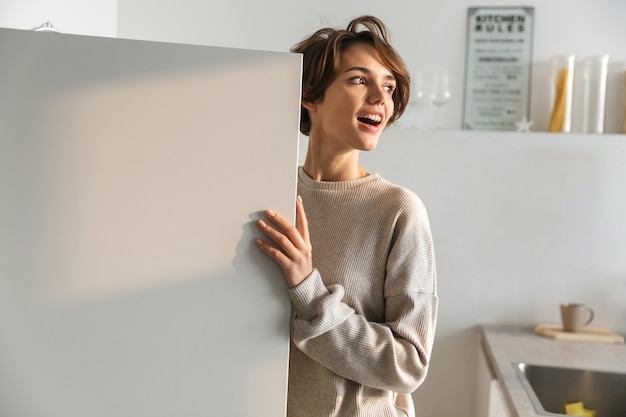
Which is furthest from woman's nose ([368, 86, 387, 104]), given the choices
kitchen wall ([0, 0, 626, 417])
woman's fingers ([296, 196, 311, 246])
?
kitchen wall ([0, 0, 626, 417])

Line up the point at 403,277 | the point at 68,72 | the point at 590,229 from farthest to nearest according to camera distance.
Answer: the point at 590,229 → the point at 403,277 → the point at 68,72

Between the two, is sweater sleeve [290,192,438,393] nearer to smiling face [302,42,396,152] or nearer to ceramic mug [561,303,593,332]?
smiling face [302,42,396,152]

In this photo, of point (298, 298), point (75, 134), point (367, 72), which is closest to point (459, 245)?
point (367, 72)

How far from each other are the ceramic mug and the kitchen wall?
0.11 meters

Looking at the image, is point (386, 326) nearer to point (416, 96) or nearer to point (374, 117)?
point (374, 117)

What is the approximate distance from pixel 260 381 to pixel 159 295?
0.64 ft

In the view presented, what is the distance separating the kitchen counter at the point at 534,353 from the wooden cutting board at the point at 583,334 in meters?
0.02

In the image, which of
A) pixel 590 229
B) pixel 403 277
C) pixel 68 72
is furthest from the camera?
pixel 590 229

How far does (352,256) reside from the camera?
1.31 metres

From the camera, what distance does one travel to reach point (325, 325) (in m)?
1.18

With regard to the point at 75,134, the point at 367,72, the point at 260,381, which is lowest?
the point at 260,381

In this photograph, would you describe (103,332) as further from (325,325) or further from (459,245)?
(459,245)

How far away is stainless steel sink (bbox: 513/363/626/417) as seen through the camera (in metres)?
2.28

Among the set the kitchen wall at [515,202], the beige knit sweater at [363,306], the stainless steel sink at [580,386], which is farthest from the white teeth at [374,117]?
the kitchen wall at [515,202]
